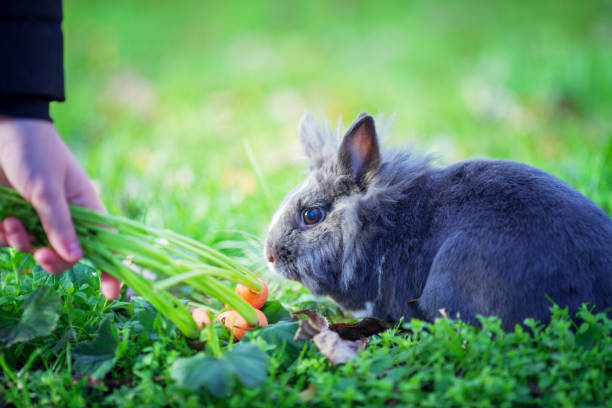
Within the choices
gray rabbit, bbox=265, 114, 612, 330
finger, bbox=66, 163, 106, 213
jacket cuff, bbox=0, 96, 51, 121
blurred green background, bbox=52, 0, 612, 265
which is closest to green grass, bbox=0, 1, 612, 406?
blurred green background, bbox=52, 0, 612, 265

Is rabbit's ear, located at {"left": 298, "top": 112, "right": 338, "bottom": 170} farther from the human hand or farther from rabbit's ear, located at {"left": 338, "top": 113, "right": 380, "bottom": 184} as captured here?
the human hand

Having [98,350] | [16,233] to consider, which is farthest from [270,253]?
[16,233]

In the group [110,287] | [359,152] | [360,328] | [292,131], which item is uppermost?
[359,152]

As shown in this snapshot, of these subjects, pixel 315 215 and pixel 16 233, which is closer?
pixel 16 233

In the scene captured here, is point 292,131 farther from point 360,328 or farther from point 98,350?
point 98,350

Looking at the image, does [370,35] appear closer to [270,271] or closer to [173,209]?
[173,209]

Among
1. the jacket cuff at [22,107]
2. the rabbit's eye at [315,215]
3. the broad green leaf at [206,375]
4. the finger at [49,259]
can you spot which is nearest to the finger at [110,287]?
the finger at [49,259]
